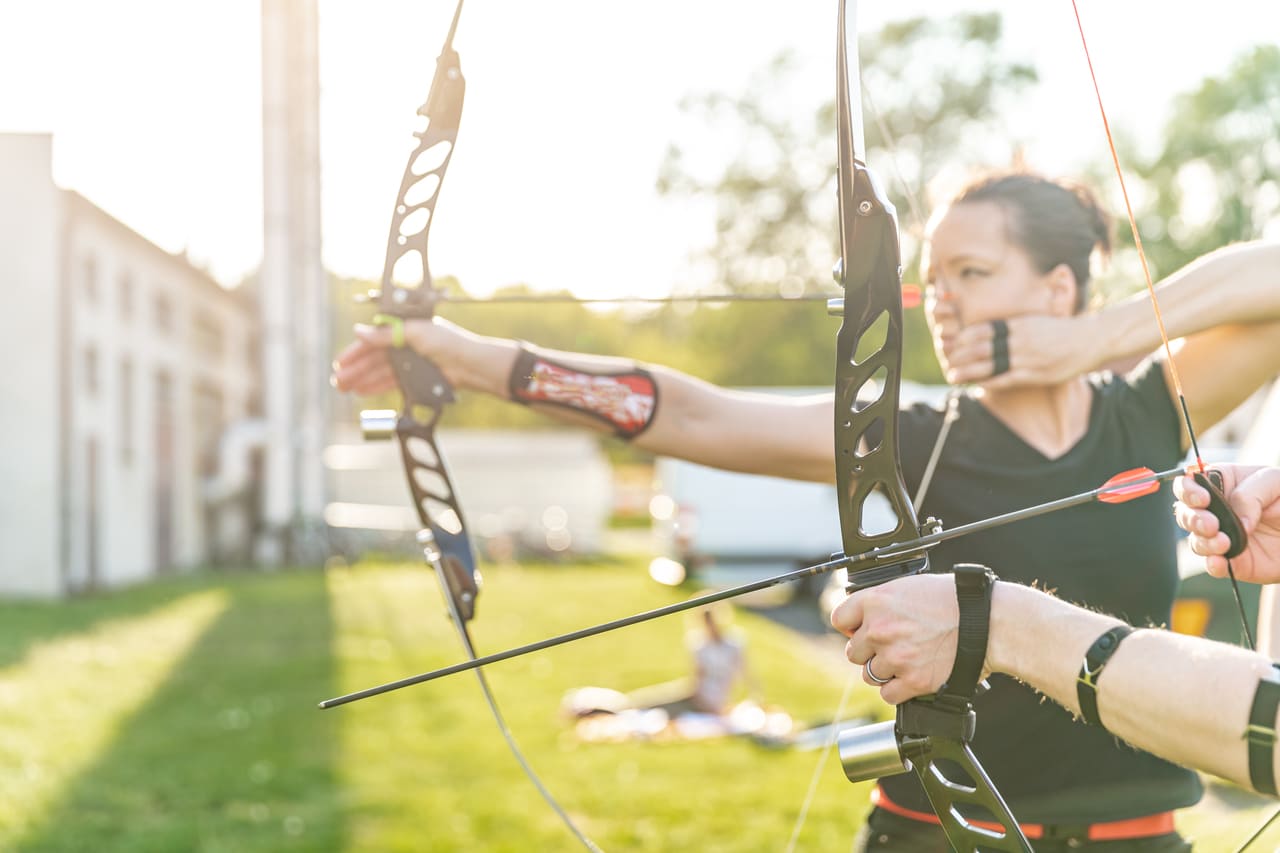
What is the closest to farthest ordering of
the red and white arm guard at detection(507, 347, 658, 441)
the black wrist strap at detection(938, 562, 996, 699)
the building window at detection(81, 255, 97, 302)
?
1. the black wrist strap at detection(938, 562, 996, 699)
2. the red and white arm guard at detection(507, 347, 658, 441)
3. the building window at detection(81, 255, 97, 302)

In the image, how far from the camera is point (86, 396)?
47.0 ft

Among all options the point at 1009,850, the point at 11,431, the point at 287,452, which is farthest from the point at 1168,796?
the point at 287,452

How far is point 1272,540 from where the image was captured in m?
1.44

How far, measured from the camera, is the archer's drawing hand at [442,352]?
82.0 inches

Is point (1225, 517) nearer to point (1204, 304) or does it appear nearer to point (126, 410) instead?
point (1204, 304)

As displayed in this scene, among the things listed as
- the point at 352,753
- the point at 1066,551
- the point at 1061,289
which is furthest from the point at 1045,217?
the point at 352,753

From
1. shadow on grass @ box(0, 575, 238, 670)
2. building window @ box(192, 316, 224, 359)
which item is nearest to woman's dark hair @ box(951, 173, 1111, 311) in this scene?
shadow on grass @ box(0, 575, 238, 670)

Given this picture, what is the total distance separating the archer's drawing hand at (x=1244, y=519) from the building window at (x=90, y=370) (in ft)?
48.5

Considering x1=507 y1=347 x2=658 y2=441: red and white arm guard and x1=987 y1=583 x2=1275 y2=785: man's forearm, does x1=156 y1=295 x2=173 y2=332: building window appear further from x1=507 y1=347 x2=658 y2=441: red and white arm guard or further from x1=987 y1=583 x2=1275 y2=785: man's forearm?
x1=987 y1=583 x2=1275 y2=785: man's forearm

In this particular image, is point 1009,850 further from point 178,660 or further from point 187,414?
point 187,414

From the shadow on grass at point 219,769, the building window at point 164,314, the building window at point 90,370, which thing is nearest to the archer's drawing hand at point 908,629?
the shadow on grass at point 219,769

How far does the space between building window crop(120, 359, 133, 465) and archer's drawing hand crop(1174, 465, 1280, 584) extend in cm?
1599

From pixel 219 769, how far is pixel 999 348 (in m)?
4.82

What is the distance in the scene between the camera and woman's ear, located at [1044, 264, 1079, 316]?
6.42 ft
